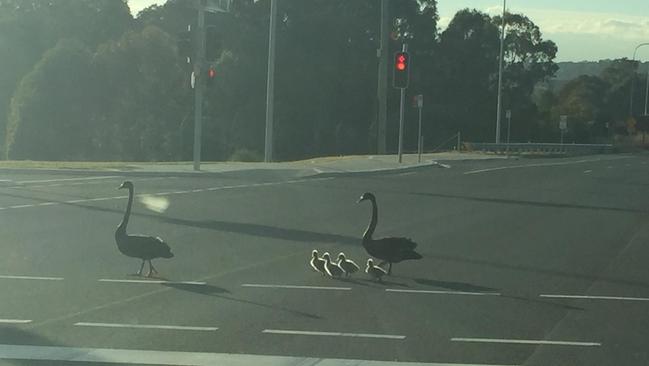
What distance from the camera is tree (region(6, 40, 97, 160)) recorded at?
202 ft

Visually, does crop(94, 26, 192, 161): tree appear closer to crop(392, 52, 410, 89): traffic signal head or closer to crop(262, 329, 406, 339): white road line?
crop(392, 52, 410, 89): traffic signal head

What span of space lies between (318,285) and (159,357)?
3.82m

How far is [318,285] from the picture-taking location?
11.7 meters

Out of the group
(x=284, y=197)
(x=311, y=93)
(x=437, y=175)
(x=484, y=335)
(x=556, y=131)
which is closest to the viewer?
(x=484, y=335)

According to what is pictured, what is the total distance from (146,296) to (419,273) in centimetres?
352

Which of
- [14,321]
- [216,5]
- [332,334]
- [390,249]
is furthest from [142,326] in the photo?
[216,5]

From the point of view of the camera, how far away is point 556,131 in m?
85.8

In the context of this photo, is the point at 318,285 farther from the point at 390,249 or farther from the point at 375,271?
the point at 390,249

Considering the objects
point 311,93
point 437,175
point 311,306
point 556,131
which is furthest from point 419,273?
point 556,131

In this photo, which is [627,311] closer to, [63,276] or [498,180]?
[63,276]

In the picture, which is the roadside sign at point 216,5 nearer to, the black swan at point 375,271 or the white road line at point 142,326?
the black swan at point 375,271

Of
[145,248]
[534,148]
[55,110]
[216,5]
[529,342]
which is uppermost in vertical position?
[216,5]

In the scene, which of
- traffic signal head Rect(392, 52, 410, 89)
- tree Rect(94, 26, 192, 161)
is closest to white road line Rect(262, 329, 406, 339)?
traffic signal head Rect(392, 52, 410, 89)

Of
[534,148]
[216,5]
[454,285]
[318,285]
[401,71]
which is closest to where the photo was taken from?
[318,285]
